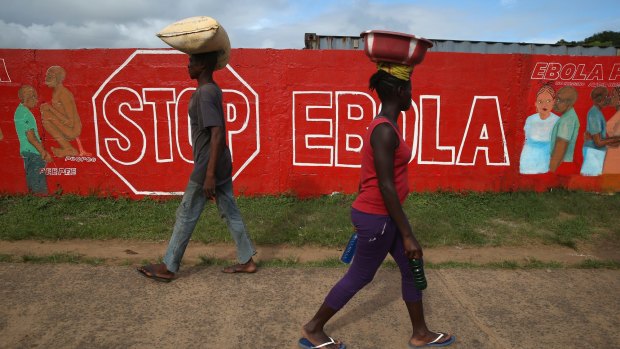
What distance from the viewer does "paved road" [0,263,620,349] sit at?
8.12 feet

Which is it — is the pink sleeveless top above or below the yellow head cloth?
below

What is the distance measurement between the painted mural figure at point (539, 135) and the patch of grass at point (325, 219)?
15.5 inches

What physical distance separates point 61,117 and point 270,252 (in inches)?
141

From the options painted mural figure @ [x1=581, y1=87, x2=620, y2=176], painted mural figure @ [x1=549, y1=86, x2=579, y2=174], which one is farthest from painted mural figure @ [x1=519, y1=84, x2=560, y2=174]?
painted mural figure @ [x1=581, y1=87, x2=620, y2=176]

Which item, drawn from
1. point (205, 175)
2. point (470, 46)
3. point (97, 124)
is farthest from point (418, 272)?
point (470, 46)

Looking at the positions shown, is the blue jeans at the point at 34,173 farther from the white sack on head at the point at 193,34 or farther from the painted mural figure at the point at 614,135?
the painted mural figure at the point at 614,135

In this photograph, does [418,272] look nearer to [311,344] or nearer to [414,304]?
[414,304]

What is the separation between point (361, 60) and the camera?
216 inches

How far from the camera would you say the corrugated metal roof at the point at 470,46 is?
347 inches

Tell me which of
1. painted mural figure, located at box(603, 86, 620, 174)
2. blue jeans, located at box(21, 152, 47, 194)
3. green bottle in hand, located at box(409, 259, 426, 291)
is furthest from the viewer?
painted mural figure, located at box(603, 86, 620, 174)

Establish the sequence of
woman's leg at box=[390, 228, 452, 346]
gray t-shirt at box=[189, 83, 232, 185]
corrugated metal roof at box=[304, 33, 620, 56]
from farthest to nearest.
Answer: corrugated metal roof at box=[304, 33, 620, 56] < gray t-shirt at box=[189, 83, 232, 185] < woman's leg at box=[390, 228, 452, 346]

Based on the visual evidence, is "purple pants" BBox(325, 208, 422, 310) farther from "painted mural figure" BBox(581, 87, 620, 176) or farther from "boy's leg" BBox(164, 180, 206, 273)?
"painted mural figure" BBox(581, 87, 620, 176)

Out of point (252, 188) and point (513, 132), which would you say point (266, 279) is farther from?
point (513, 132)

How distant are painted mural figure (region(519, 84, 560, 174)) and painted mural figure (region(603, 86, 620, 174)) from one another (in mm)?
804
